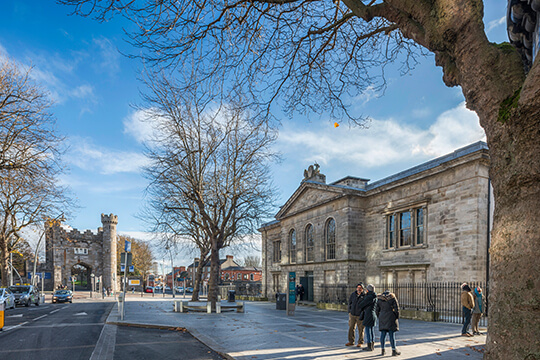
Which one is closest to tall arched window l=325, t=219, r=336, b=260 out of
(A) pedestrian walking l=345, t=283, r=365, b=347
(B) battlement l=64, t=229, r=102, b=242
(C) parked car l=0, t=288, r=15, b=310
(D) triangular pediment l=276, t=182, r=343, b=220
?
(D) triangular pediment l=276, t=182, r=343, b=220

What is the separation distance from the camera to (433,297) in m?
21.0

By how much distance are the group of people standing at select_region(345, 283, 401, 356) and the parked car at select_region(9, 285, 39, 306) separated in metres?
28.4

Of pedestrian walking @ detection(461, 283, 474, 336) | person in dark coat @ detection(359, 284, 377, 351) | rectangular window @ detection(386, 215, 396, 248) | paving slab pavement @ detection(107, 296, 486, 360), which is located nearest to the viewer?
paving slab pavement @ detection(107, 296, 486, 360)

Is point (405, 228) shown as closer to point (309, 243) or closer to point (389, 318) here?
point (309, 243)

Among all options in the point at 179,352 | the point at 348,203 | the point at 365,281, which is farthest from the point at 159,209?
the point at 179,352

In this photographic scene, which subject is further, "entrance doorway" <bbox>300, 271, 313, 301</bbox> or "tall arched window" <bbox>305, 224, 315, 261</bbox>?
"tall arched window" <bbox>305, 224, 315, 261</bbox>

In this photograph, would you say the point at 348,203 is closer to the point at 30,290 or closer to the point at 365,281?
the point at 365,281

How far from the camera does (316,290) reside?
31359 mm

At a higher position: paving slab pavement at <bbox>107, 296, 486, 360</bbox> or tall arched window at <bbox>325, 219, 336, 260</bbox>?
tall arched window at <bbox>325, 219, 336, 260</bbox>

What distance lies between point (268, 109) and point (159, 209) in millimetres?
19431

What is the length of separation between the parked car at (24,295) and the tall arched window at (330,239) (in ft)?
75.8

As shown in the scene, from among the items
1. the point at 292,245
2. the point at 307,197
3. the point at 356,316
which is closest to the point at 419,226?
the point at 307,197

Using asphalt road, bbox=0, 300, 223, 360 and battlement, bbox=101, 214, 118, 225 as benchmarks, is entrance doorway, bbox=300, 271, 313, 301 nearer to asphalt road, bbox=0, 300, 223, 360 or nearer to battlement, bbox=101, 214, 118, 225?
asphalt road, bbox=0, 300, 223, 360

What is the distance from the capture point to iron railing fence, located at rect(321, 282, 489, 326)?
1792 centimetres
